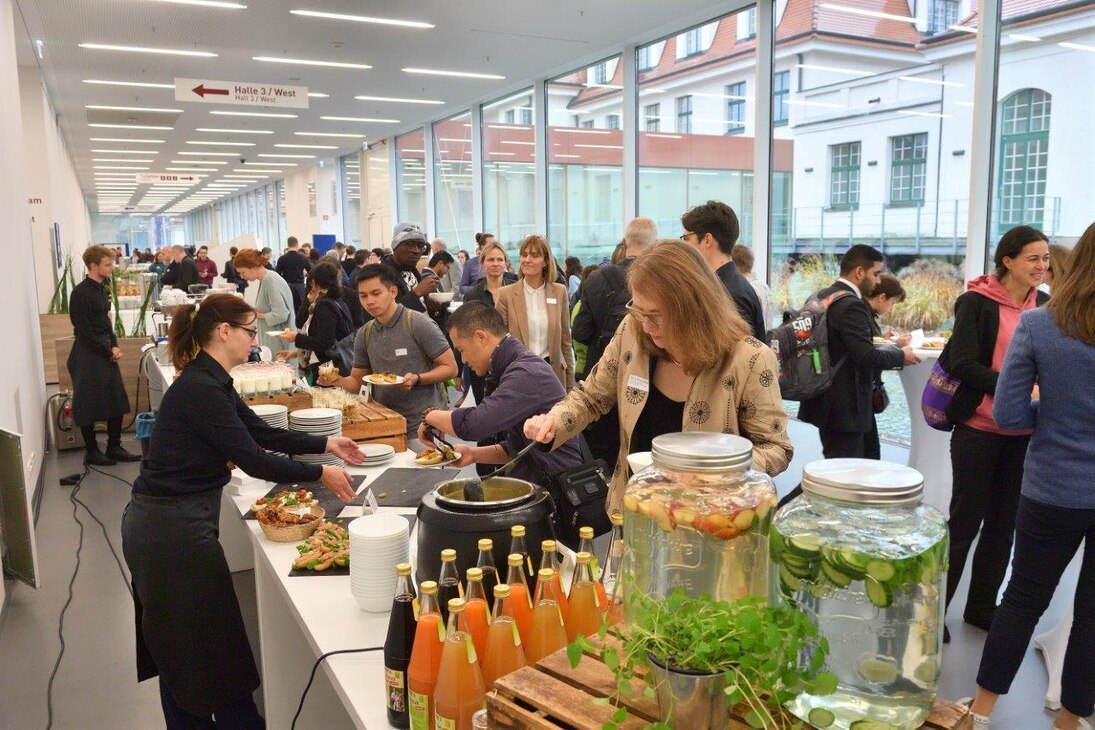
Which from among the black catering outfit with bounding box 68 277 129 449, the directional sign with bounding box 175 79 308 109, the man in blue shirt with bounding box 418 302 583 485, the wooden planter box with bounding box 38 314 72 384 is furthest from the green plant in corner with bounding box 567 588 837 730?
the directional sign with bounding box 175 79 308 109

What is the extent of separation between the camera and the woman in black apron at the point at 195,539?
2197mm

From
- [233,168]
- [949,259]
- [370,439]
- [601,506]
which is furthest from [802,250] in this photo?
[233,168]

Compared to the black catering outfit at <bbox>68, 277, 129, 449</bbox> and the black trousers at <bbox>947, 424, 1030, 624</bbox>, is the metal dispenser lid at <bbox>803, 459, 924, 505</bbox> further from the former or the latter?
the black catering outfit at <bbox>68, 277, 129, 449</bbox>

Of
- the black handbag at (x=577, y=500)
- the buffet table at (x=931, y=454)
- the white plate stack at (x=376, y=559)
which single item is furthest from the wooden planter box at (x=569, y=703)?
the buffet table at (x=931, y=454)

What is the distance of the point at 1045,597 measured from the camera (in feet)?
7.42

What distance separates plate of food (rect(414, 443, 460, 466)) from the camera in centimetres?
273

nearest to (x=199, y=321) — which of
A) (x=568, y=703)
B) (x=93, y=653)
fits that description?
(x=568, y=703)

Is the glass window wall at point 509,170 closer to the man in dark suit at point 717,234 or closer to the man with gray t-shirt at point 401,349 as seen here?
the man with gray t-shirt at point 401,349

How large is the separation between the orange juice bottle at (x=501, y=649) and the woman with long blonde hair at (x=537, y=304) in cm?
374

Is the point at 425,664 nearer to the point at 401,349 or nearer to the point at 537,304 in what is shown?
the point at 401,349

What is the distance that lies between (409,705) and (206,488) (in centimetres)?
126

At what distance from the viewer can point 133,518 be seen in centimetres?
225

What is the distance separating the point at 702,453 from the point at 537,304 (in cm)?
393

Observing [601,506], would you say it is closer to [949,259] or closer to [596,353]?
[596,353]
